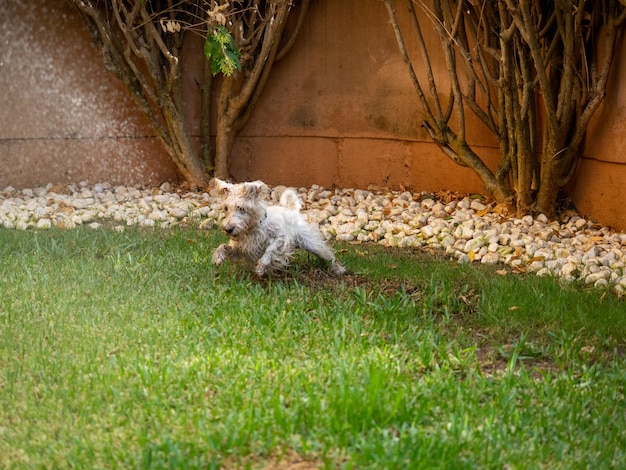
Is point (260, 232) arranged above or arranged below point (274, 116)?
below

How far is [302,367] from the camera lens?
12.1 feet

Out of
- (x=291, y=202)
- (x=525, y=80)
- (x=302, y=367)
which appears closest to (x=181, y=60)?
(x=525, y=80)

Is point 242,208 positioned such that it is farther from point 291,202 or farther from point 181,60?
point 181,60

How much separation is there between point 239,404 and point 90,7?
19.7 feet

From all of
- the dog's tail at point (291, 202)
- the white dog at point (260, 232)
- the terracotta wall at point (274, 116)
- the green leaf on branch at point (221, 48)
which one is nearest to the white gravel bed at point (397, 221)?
the terracotta wall at point (274, 116)

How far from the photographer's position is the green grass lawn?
9.66 feet

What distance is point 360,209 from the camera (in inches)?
304

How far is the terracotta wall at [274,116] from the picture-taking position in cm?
848

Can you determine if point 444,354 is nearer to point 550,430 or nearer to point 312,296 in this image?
point 550,430

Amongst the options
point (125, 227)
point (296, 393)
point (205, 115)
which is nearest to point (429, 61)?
point (205, 115)

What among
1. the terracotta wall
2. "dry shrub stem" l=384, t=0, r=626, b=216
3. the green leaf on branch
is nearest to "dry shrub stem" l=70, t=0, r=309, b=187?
the terracotta wall

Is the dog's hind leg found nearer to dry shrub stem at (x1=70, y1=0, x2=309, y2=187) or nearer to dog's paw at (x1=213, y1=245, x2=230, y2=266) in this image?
dog's paw at (x1=213, y1=245, x2=230, y2=266)

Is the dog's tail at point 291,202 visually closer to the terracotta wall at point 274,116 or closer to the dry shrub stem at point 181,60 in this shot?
the dry shrub stem at point 181,60

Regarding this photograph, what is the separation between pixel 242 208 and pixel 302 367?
1516 millimetres
